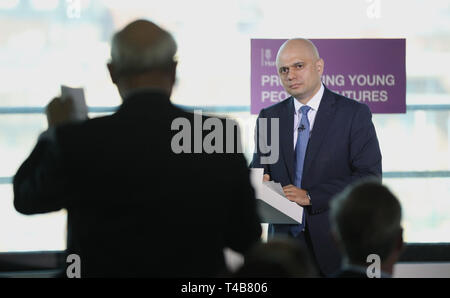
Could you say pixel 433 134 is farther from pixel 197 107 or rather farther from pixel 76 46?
pixel 76 46

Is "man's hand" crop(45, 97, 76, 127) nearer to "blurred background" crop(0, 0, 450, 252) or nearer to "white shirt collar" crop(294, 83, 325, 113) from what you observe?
"white shirt collar" crop(294, 83, 325, 113)

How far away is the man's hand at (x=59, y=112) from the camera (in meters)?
2.15

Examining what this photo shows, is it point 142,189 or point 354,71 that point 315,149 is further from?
point 354,71

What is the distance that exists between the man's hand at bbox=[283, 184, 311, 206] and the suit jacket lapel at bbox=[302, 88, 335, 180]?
0.63ft

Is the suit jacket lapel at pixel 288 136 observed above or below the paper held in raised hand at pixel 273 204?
above

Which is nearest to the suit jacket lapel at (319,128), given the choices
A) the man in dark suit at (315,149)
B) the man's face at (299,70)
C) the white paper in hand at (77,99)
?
the man in dark suit at (315,149)

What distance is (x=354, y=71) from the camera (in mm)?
5988

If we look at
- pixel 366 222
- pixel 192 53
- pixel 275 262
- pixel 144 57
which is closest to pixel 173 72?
pixel 144 57

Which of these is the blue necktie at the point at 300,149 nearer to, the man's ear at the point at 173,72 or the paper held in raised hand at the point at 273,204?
the paper held in raised hand at the point at 273,204

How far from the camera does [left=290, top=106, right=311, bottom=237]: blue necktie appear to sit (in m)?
3.63

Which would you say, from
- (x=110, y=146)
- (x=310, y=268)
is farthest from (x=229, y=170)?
(x=310, y=268)

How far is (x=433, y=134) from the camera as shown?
22.0ft

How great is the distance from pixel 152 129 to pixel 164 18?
4.63m


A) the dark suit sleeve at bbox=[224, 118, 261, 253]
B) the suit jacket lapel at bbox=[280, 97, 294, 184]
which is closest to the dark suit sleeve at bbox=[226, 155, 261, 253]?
the dark suit sleeve at bbox=[224, 118, 261, 253]
